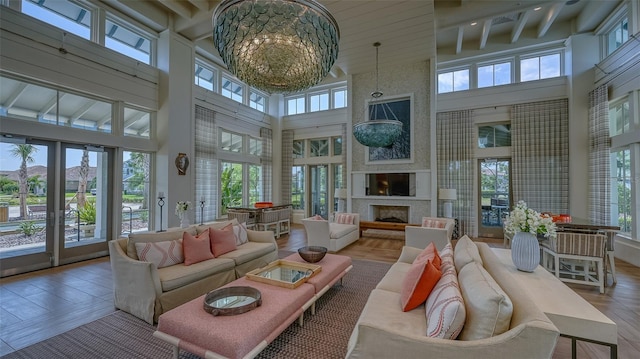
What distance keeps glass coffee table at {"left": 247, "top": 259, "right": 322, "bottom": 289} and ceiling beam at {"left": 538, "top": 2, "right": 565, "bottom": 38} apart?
6701 millimetres

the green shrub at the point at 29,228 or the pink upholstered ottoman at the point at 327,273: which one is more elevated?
the green shrub at the point at 29,228

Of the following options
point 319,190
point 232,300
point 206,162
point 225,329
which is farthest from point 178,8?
point 319,190

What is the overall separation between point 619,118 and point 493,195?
2771 millimetres

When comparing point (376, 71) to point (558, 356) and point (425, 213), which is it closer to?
point (425, 213)

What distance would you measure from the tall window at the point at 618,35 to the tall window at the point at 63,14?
10.00 m

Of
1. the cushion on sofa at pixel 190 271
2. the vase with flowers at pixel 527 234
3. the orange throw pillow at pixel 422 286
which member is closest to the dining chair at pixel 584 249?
the vase with flowers at pixel 527 234

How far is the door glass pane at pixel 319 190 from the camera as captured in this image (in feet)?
30.6

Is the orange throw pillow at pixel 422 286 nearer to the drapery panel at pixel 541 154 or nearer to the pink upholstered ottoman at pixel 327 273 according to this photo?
the pink upholstered ottoman at pixel 327 273

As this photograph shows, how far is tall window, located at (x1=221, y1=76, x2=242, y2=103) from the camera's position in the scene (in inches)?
307

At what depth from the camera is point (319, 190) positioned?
31.0 ft

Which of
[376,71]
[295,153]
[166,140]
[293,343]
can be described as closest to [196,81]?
[166,140]

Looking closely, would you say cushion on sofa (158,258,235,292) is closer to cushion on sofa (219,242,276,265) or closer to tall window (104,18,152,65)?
cushion on sofa (219,242,276,265)

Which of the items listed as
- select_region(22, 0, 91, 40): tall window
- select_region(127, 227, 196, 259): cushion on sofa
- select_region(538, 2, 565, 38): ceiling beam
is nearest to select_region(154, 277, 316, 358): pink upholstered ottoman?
select_region(127, 227, 196, 259): cushion on sofa

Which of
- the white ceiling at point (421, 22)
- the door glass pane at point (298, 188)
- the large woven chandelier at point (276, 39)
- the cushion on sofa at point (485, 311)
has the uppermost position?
the white ceiling at point (421, 22)
